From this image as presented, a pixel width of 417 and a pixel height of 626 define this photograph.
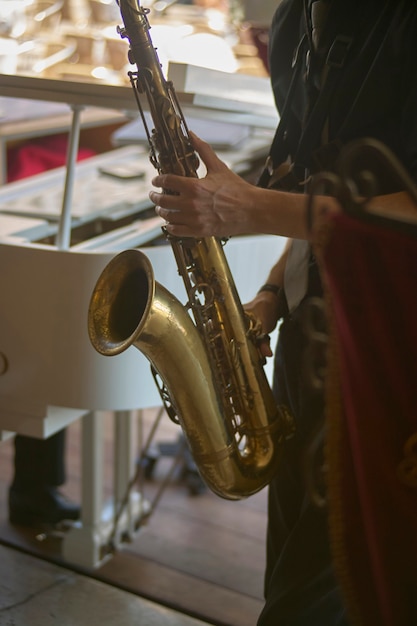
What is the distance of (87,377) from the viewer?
1893 mm

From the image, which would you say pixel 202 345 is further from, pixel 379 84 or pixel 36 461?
pixel 36 461

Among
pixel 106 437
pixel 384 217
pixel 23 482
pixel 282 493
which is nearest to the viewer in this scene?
pixel 384 217

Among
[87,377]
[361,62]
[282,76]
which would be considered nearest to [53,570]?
[87,377]

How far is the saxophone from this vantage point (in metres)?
1.57

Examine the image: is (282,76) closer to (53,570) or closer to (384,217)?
(384,217)

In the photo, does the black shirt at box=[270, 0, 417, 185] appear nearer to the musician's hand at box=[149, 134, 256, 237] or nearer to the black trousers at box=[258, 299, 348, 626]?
the musician's hand at box=[149, 134, 256, 237]

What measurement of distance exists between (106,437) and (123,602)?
4.28ft

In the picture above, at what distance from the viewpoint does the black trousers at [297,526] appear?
140 cm

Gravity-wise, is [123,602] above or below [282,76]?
below

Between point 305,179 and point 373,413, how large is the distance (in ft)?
2.06

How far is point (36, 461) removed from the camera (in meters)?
2.70

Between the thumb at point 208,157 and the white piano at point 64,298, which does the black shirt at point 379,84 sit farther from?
the white piano at point 64,298

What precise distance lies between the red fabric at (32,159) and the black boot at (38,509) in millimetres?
1306

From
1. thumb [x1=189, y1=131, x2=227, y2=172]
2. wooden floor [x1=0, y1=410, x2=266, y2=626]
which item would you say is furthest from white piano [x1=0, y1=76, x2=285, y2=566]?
wooden floor [x1=0, y1=410, x2=266, y2=626]
